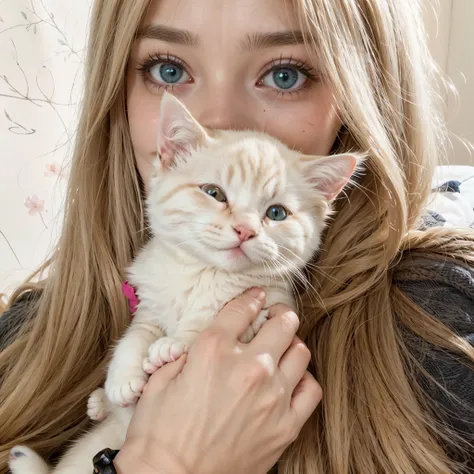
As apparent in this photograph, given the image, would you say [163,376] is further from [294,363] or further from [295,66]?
[295,66]

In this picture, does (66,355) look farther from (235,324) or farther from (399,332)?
(399,332)

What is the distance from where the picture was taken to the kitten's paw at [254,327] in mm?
983

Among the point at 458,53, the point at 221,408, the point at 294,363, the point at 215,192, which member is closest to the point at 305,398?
the point at 294,363

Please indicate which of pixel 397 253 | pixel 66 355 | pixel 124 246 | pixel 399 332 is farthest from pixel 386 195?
pixel 66 355

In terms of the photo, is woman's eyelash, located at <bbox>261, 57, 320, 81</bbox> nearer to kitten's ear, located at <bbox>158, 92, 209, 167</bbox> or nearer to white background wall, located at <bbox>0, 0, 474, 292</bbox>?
kitten's ear, located at <bbox>158, 92, 209, 167</bbox>

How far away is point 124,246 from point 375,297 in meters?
0.60

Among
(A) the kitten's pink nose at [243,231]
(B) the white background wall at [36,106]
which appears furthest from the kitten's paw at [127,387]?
(B) the white background wall at [36,106]

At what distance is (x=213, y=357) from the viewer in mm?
887

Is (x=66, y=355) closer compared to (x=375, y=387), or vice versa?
(x=375, y=387)

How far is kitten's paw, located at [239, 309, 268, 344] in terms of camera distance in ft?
3.22

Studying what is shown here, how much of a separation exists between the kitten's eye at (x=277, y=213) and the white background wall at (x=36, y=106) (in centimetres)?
145

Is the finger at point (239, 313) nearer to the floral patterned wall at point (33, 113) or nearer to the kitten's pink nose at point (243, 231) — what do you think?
the kitten's pink nose at point (243, 231)

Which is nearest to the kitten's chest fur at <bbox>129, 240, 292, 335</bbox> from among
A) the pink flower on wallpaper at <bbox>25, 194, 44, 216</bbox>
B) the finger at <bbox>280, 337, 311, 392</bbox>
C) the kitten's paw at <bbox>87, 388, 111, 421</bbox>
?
the finger at <bbox>280, 337, 311, 392</bbox>

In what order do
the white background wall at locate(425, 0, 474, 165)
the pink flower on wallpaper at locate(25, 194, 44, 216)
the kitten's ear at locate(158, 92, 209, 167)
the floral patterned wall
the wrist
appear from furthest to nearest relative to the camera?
the white background wall at locate(425, 0, 474, 165), the pink flower on wallpaper at locate(25, 194, 44, 216), the floral patterned wall, the kitten's ear at locate(158, 92, 209, 167), the wrist
